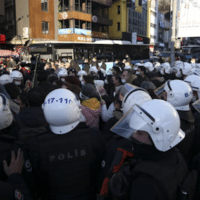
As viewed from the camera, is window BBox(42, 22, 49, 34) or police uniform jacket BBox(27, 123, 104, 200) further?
window BBox(42, 22, 49, 34)

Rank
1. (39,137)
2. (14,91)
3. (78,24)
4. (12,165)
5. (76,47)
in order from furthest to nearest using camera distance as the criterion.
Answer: (78,24) < (76,47) < (14,91) < (39,137) < (12,165)

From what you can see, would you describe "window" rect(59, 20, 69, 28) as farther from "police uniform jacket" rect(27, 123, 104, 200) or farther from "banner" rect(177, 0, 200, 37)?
"police uniform jacket" rect(27, 123, 104, 200)

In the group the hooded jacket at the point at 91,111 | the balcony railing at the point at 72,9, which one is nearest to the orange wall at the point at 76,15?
the balcony railing at the point at 72,9

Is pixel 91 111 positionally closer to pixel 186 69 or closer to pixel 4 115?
pixel 4 115

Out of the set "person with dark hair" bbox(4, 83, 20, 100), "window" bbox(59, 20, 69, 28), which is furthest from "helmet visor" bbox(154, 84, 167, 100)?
"window" bbox(59, 20, 69, 28)

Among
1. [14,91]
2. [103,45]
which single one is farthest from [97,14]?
[14,91]

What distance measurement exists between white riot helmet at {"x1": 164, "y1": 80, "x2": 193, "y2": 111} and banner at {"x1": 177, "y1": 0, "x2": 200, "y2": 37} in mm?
9450

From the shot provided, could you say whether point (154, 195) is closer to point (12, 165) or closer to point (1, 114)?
point (12, 165)

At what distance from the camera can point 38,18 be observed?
26844 mm

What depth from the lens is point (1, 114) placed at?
87.3 inches

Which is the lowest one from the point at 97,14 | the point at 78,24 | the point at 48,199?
the point at 48,199

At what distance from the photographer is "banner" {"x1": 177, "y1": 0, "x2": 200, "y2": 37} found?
11.4 meters

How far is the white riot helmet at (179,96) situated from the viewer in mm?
3145

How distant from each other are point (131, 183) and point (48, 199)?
42.1 inches
